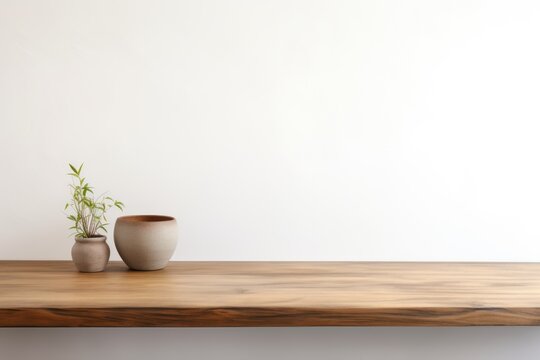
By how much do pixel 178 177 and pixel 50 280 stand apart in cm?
43

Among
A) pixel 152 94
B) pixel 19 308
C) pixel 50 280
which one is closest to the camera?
pixel 19 308

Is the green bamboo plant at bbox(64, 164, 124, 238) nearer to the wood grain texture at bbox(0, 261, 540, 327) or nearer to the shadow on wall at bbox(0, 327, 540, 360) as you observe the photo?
the wood grain texture at bbox(0, 261, 540, 327)

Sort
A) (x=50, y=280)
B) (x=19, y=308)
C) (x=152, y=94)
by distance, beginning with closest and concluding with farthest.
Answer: (x=19, y=308)
(x=50, y=280)
(x=152, y=94)

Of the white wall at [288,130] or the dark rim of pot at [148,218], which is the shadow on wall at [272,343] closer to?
the white wall at [288,130]

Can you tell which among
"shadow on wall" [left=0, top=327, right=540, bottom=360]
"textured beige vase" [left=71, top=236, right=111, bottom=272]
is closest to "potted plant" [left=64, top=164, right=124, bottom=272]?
"textured beige vase" [left=71, top=236, right=111, bottom=272]

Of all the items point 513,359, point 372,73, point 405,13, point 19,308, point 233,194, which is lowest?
point 513,359

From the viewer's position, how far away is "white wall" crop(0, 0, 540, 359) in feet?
5.48

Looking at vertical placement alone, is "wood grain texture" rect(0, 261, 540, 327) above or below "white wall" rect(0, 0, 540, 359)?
below

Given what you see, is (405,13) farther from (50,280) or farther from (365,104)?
(50,280)

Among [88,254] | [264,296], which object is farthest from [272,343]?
[88,254]

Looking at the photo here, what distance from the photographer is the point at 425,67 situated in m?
1.72

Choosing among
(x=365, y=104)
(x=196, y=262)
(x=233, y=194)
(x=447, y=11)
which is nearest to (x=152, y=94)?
(x=233, y=194)

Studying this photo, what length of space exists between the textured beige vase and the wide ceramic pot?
0.05 meters

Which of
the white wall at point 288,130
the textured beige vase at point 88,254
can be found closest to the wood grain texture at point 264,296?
the textured beige vase at point 88,254
